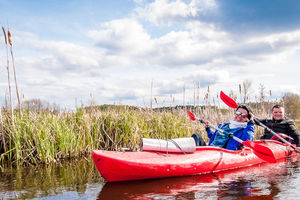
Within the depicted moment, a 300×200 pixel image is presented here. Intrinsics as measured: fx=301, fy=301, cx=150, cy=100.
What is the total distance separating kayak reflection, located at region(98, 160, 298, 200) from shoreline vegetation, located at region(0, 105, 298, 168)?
2071 millimetres

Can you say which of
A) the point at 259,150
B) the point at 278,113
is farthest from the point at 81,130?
the point at 278,113

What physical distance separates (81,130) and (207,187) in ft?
10.9

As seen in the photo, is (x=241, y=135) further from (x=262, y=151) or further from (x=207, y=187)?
(x=207, y=187)

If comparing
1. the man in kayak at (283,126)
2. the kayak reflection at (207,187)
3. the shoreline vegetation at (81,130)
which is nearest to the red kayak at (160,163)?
the kayak reflection at (207,187)

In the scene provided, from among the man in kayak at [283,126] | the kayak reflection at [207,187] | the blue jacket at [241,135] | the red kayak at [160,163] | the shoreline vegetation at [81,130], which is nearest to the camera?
the kayak reflection at [207,187]

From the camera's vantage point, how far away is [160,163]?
178 inches

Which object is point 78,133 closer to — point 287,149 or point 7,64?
point 7,64

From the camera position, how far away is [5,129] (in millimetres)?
5945

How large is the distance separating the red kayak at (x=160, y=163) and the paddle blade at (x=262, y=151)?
1.01 ft

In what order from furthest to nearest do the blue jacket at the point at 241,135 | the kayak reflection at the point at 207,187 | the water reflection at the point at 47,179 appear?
the blue jacket at the point at 241,135
the water reflection at the point at 47,179
the kayak reflection at the point at 207,187

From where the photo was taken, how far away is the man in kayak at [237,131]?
555cm

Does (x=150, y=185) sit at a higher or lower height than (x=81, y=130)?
lower

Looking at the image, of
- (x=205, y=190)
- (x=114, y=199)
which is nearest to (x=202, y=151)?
(x=205, y=190)

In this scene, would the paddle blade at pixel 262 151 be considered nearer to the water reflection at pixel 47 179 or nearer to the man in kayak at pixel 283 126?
the man in kayak at pixel 283 126
